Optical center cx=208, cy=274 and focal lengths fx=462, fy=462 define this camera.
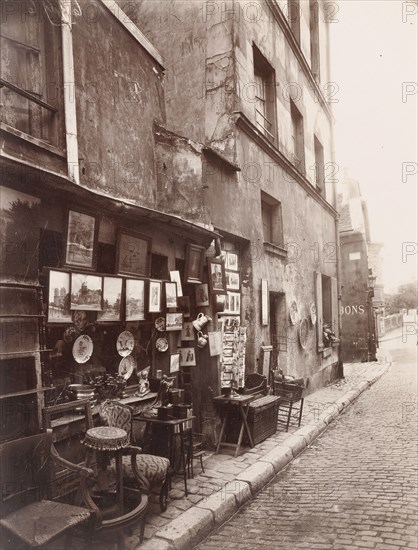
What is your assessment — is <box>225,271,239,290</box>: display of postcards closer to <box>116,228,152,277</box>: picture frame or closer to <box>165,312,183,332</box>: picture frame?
<box>165,312,183,332</box>: picture frame

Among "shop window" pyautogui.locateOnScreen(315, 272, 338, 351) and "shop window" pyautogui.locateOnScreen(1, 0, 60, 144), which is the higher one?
"shop window" pyautogui.locateOnScreen(1, 0, 60, 144)

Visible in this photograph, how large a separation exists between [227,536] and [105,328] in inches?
102

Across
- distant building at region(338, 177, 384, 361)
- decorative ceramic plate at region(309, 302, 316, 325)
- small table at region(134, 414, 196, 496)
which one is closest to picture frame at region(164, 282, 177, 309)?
small table at region(134, 414, 196, 496)

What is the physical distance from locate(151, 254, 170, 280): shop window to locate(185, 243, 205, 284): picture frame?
37cm

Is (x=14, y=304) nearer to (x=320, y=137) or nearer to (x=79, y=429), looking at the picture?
(x=79, y=429)

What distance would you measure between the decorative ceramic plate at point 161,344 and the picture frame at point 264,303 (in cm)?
312

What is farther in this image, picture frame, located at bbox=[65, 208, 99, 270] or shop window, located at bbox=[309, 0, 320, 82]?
shop window, located at bbox=[309, 0, 320, 82]

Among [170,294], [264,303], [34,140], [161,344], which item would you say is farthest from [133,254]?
[264,303]

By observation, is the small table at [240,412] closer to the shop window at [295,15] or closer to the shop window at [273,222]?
the shop window at [273,222]

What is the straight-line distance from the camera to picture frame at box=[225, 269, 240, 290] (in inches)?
315

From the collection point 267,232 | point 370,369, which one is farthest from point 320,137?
point 370,369

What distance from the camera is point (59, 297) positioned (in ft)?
14.7

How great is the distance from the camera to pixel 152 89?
710cm

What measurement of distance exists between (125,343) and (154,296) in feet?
2.30
